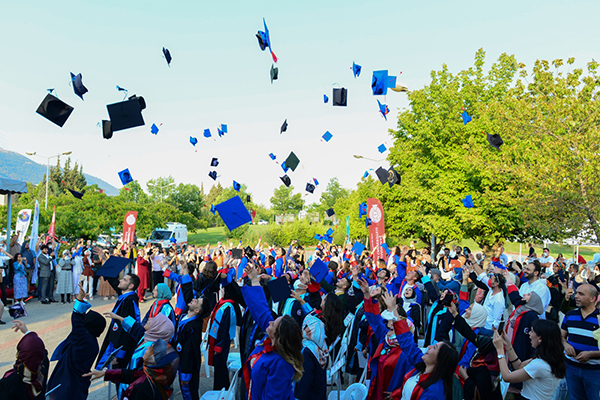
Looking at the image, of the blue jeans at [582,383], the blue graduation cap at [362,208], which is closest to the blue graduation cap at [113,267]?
the blue jeans at [582,383]

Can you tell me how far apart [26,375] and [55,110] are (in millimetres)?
6557

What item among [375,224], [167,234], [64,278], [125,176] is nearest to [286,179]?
[375,224]

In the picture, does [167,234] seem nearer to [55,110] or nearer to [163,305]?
[55,110]

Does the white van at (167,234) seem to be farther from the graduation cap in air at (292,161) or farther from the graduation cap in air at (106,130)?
the graduation cap in air at (106,130)

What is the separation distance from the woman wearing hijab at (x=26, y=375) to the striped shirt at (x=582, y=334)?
4.88 metres

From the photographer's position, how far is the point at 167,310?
5.52 metres

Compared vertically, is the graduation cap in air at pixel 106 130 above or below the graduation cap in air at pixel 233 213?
above

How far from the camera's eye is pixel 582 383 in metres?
4.41

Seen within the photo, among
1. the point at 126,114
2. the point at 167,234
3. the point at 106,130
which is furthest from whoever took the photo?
the point at 167,234

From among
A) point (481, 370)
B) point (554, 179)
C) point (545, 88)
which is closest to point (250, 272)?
point (481, 370)

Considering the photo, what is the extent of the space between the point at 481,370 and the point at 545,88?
48.6 feet

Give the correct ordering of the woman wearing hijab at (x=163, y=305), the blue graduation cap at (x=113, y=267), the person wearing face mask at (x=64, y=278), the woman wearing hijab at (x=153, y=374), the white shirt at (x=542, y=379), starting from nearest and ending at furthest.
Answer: the woman wearing hijab at (x=153, y=374)
the white shirt at (x=542, y=379)
the woman wearing hijab at (x=163, y=305)
the blue graduation cap at (x=113, y=267)
the person wearing face mask at (x=64, y=278)

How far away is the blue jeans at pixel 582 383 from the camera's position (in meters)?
4.29

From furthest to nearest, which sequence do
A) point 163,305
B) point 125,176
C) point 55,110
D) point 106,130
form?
point 125,176, point 106,130, point 55,110, point 163,305
